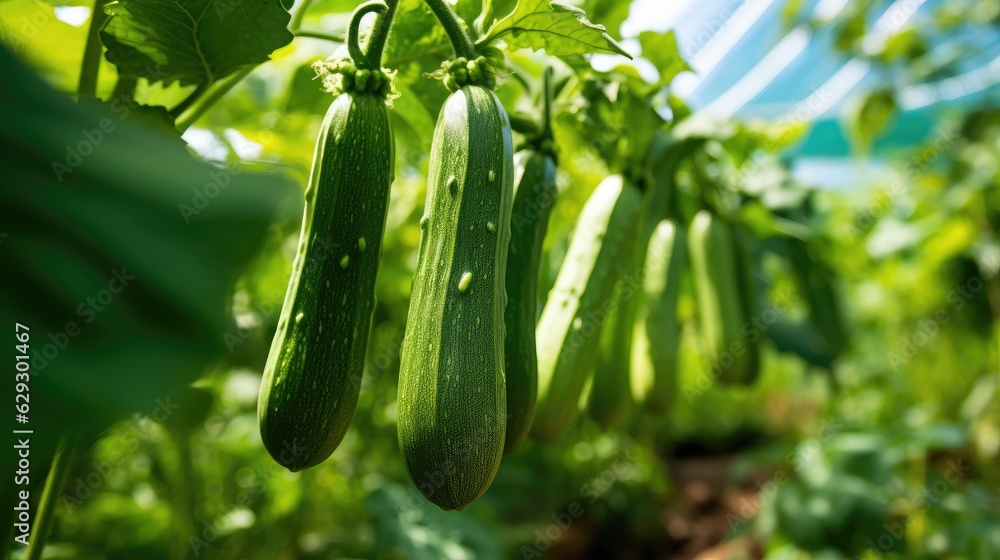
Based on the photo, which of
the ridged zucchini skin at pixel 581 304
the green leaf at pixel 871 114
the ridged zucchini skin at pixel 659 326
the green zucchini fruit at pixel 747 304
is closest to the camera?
the ridged zucchini skin at pixel 581 304

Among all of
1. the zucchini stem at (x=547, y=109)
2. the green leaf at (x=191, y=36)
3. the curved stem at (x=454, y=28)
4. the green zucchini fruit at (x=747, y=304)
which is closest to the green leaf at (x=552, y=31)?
the curved stem at (x=454, y=28)

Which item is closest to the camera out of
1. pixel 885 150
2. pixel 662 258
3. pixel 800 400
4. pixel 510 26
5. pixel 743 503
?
pixel 510 26

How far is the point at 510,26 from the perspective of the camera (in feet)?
3.18

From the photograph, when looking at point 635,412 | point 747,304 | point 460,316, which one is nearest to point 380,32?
point 460,316

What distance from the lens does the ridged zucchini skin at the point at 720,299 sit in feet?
5.71

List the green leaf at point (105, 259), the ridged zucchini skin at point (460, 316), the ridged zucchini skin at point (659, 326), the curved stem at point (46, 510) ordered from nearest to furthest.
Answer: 1. the green leaf at point (105, 259)
2. the ridged zucchini skin at point (460, 316)
3. the curved stem at point (46, 510)
4. the ridged zucchini skin at point (659, 326)

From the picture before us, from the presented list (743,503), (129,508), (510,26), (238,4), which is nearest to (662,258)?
(510,26)

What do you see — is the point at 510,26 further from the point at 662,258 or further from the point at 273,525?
the point at 273,525

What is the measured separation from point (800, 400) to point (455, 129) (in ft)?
21.7

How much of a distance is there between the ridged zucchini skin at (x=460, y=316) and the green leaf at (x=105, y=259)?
0.95 feet

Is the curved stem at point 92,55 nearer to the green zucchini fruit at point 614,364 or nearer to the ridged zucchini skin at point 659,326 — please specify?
the green zucchini fruit at point 614,364

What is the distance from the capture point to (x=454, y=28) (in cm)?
92

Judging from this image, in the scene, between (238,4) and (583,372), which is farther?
(583,372)

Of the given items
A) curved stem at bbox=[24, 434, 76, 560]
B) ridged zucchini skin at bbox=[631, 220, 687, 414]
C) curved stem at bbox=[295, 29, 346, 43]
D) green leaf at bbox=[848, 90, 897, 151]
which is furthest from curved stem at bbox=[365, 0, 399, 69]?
green leaf at bbox=[848, 90, 897, 151]
